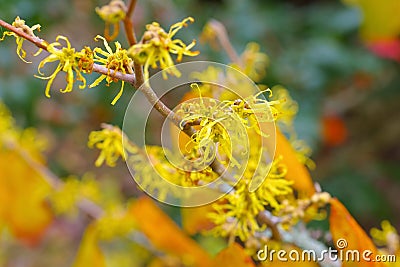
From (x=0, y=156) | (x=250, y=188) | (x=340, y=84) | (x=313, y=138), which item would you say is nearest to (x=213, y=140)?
(x=250, y=188)

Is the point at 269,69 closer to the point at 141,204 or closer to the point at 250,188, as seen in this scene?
the point at 141,204

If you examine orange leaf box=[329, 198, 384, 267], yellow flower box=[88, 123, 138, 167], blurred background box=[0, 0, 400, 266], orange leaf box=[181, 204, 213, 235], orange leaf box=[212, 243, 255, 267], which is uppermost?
yellow flower box=[88, 123, 138, 167]

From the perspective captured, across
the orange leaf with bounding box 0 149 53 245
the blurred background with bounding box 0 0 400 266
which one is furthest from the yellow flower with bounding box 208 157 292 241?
the blurred background with bounding box 0 0 400 266

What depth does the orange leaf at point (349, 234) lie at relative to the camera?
1.41ft

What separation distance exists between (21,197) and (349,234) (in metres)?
0.49

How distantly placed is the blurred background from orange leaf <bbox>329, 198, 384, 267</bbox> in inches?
20.8

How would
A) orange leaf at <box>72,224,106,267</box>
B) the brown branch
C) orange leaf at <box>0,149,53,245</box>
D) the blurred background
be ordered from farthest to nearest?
1. the blurred background
2. orange leaf at <box>0,149,53,245</box>
3. orange leaf at <box>72,224,106,267</box>
4. the brown branch

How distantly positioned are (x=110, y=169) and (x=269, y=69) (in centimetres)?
50

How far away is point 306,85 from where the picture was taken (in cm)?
111

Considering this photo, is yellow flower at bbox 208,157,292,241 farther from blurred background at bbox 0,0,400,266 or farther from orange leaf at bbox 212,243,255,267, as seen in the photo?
blurred background at bbox 0,0,400,266

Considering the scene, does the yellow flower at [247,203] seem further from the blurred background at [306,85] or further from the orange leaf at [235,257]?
the blurred background at [306,85]

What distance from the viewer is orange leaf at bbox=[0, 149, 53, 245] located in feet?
2.48

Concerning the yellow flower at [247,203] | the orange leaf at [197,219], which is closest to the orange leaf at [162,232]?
the orange leaf at [197,219]

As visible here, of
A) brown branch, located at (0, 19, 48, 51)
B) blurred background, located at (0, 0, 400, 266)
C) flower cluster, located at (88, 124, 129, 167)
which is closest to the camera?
brown branch, located at (0, 19, 48, 51)
